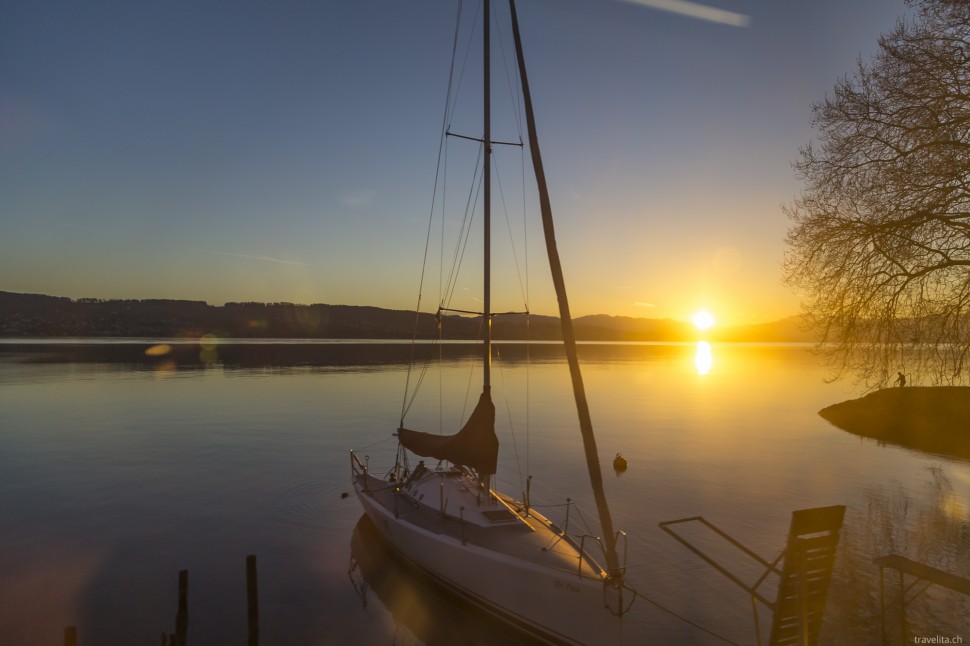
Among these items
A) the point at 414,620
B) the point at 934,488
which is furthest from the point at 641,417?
the point at 414,620

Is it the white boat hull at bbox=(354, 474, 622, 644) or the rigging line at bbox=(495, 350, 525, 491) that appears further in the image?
the rigging line at bbox=(495, 350, 525, 491)

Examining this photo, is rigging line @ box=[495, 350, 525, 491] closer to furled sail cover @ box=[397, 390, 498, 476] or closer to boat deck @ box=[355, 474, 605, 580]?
furled sail cover @ box=[397, 390, 498, 476]

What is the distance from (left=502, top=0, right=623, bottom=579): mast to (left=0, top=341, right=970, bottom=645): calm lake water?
521 cm

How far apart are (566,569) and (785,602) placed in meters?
4.41

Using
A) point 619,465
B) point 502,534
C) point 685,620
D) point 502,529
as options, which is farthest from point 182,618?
point 619,465

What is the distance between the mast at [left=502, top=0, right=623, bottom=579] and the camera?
1074 centimetres

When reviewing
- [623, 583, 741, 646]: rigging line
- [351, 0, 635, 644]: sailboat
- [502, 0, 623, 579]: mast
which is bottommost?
[623, 583, 741, 646]: rigging line

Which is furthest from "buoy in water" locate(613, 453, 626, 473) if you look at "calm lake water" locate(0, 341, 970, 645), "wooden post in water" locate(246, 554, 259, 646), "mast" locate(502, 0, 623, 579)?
"wooden post in water" locate(246, 554, 259, 646)

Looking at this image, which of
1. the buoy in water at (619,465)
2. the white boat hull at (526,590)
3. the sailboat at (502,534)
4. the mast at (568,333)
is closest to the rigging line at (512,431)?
the buoy in water at (619,465)

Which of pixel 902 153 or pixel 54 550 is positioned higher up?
pixel 902 153

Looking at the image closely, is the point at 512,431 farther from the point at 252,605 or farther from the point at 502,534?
the point at 252,605

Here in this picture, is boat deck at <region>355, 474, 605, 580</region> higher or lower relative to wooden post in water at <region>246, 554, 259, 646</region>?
higher

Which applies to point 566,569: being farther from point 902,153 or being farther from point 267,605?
point 902,153

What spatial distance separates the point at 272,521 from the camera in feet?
77.0
